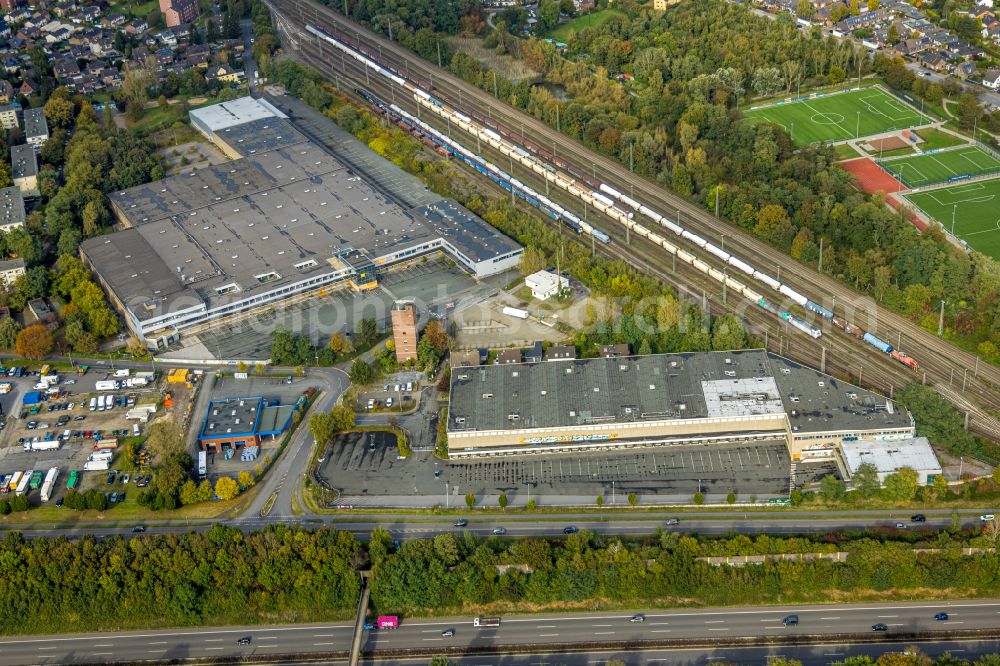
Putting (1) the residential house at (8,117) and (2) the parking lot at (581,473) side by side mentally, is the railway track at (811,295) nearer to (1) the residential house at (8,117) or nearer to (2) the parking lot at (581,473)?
(2) the parking lot at (581,473)

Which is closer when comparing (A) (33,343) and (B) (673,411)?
(B) (673,411)

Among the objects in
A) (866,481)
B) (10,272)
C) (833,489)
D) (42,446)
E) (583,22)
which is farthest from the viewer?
(583,22)

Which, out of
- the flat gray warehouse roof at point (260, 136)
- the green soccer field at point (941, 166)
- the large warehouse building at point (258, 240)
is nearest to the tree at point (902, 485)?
the large warehouse building at point (258, 240)

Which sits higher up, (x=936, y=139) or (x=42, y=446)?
(x=936, y=139)

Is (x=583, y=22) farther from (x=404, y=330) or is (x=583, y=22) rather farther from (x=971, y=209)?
(x=404, y=330)

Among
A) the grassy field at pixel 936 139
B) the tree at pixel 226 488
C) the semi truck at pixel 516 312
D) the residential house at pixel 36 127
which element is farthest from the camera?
the residential house at pixel 36 127

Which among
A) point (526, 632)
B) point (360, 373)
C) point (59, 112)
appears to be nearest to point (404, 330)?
point (360, 373)
